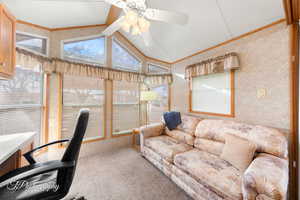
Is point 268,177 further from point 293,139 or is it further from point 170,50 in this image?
point 170,50

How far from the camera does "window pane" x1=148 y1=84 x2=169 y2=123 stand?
369 centimetres

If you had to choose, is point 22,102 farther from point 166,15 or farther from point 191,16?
point 191,16

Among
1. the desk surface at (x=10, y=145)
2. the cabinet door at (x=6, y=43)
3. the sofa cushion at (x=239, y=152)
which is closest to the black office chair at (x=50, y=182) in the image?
the desk surface at (x=10, y=145)

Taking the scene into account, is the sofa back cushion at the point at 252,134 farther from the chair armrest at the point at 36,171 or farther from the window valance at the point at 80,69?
the chair armrest at the point at 36,171

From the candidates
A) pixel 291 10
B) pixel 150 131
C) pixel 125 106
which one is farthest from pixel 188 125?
pixel 291 10

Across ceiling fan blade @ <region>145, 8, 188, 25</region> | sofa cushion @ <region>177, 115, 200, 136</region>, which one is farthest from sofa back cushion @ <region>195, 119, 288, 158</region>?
ceiling fan blade @ <region>145, 8, 188, 25</region>

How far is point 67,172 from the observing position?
0.98 metres

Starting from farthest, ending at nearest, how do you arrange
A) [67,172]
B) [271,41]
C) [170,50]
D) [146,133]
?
1. [170,50]
2. [146,133]
3. [271,41]
4. [67,172]

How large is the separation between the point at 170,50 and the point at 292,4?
2121 mm

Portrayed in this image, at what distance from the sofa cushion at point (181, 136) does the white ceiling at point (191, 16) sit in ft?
6.51

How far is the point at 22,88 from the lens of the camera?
6.76 feet

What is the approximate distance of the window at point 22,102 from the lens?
1848 mm

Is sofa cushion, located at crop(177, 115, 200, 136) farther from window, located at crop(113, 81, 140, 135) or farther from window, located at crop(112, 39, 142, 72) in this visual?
window, located at crop(112, 39, 142, 72)

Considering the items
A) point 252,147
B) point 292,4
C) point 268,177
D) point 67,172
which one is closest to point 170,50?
point 292,4
